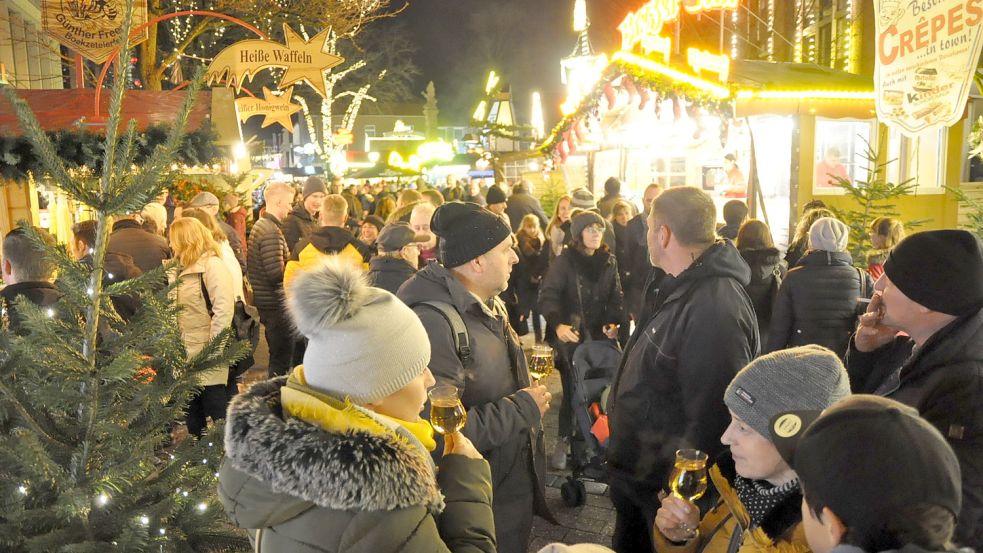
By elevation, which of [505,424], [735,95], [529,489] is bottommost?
[529,489]

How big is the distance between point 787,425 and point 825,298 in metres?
3.68

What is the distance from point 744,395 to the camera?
7.34 ft

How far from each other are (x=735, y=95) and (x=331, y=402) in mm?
11460

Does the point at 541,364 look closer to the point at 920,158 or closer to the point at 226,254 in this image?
the point at 226,254

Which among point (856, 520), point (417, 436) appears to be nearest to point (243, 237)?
point (417, 436)

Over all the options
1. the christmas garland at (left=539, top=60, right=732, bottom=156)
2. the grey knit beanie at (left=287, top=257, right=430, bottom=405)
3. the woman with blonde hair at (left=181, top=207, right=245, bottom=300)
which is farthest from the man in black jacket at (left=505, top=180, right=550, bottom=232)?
the grey knit beanie at (left=287, top=257, right=430, bottom=405)

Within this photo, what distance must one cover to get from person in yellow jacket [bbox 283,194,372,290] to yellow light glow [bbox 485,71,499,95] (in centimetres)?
4196

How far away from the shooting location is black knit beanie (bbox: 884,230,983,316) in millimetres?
2561

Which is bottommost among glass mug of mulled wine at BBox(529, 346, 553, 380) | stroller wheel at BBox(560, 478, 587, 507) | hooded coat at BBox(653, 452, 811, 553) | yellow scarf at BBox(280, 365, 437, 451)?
stroller wheel at BBox(560, 478, 587, 507)

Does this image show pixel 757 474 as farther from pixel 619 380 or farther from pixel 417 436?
pixel 619 380

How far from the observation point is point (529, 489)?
330 cm

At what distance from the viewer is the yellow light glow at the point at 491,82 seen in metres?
47.4

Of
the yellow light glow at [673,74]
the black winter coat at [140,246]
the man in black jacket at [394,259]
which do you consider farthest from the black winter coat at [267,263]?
the yellow light glow at [673,74]

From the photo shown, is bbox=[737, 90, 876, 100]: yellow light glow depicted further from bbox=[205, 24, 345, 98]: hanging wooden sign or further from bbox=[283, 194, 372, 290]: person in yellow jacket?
bbox=[283, 194, 372, 290]: person in yellow jacket
